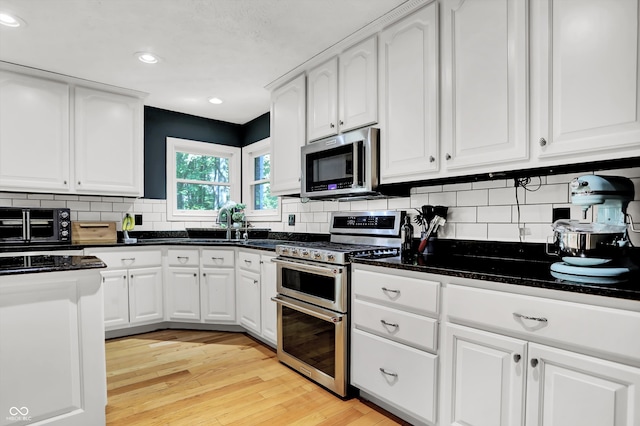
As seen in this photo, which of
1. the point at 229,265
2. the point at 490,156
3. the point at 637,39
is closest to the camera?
the point at 637,39

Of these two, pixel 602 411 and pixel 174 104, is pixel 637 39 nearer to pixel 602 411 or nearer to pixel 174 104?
pixel 602 411

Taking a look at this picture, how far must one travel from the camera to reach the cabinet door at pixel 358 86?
7.55ft

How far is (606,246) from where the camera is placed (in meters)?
1.33

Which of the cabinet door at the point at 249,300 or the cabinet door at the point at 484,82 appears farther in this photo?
the cabinet door at the point at 249,300

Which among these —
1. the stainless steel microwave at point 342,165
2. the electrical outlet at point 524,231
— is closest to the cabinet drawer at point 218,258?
the stainless steel microwave at point 342,165

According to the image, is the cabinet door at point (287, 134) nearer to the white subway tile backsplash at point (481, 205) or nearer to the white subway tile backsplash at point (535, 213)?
the white subway tile backsplash at point (481, 205)

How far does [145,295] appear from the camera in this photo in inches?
132

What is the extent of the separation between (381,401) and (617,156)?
167 cm

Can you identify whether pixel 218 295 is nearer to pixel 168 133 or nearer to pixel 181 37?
pixel 168 133

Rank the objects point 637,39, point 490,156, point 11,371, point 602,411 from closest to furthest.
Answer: point 602,411, point 637,39, point 11,371, point 490,156

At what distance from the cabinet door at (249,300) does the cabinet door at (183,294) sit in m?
0.45

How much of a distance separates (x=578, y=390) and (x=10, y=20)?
3581 millimetres

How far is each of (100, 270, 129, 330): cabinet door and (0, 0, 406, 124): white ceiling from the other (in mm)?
1812

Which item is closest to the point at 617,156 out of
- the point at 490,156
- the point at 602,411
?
the point at 490,156
